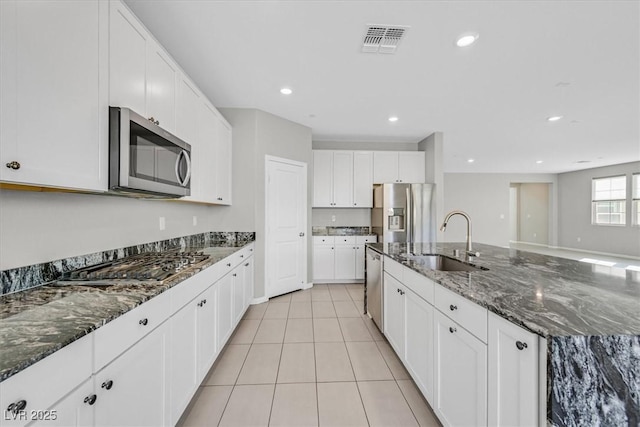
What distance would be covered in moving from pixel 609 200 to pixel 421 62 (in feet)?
29.8

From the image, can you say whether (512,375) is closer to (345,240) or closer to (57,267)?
(57,267)

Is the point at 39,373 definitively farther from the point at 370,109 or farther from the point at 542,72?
the point at 542,72

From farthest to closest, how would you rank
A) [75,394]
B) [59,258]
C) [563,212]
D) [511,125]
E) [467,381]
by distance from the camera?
1. [563,212]
2. [511,125]
3. [59,258]
4. [467,381]
5. [75,394]

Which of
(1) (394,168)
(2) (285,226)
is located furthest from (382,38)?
(1) (394,168)

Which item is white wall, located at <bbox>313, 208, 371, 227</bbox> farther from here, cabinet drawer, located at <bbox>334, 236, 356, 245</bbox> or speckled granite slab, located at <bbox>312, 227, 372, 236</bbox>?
cabinet drawer, located at <bbox>334, 236, 356, 245</bbox>

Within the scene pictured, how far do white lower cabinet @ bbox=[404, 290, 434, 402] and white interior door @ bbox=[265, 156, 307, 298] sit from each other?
230 cm

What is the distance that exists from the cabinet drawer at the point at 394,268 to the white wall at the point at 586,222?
9045 mm

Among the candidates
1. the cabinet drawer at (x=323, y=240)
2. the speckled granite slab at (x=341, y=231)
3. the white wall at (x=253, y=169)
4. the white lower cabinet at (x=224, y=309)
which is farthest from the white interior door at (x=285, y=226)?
the white lower cabinet at (x=224, y=309)

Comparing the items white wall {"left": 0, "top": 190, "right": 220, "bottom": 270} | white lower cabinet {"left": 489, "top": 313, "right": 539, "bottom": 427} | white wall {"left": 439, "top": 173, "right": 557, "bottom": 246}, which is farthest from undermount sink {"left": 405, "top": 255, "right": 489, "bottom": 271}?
white wall {"left": 439, "top": 173, "right": 557, "bottom": 246}

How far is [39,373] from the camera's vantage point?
0.67 meters

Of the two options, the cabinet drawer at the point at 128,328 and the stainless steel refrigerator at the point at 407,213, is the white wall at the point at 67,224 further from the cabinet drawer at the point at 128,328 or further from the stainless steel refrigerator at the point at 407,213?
the stainless steel refrigerator at the point at 407,213

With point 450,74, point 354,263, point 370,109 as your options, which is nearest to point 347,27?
point 450,74

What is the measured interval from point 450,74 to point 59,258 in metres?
3.50

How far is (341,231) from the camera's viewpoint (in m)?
5.10
